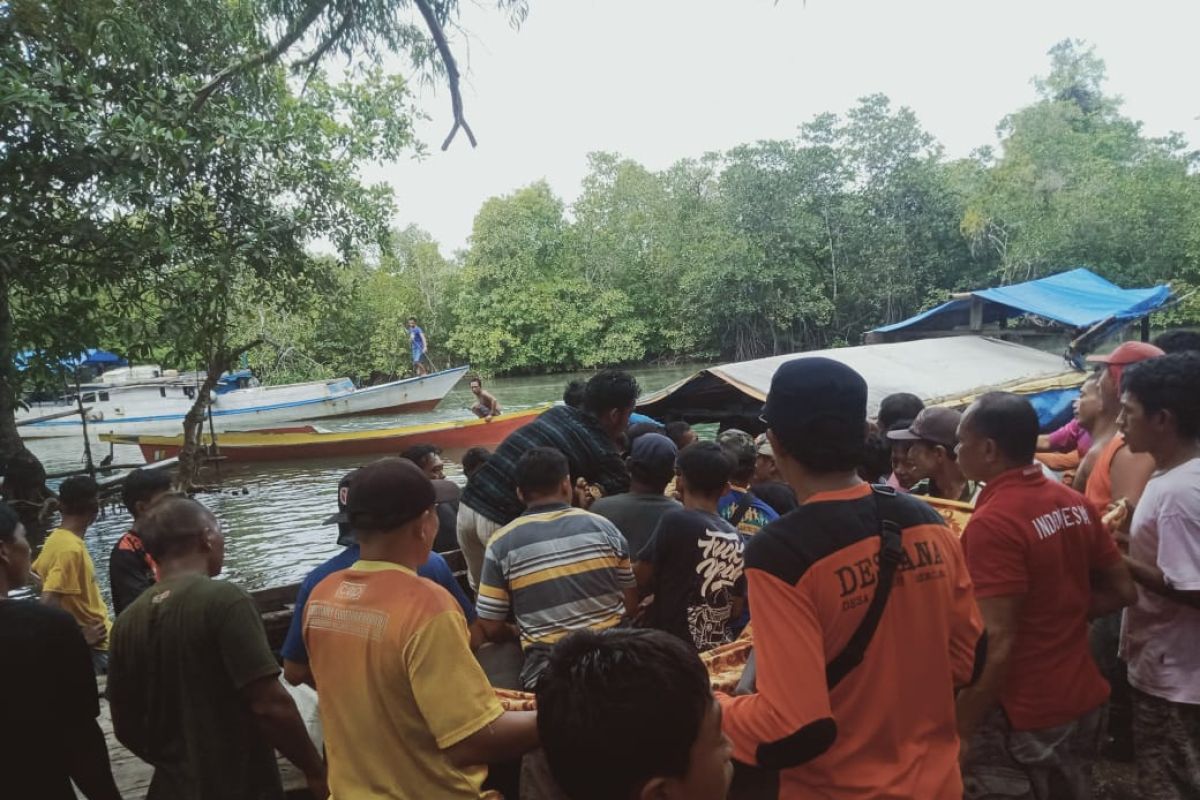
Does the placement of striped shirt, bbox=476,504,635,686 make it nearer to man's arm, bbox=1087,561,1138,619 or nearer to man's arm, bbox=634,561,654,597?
man's arm, bbox=634,561,654,597

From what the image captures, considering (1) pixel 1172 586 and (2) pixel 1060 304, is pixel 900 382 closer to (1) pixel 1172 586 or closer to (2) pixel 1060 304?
(2) pixel 1060 304

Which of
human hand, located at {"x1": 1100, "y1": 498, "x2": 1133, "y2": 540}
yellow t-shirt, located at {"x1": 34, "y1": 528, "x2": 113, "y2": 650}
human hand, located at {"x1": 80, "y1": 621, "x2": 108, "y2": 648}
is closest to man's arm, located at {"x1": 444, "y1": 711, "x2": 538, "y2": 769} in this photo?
human hand, located at {"x1": 1100, "y1": 498, "x2": 1133, "y2": 540}

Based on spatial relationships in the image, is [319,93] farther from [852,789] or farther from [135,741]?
[852,789]

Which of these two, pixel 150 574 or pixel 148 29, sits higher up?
pixel 148 29

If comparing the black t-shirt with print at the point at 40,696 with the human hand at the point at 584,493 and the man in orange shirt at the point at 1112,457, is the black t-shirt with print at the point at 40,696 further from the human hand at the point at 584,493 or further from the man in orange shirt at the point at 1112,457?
the man in orange shirt at the point at 1112,457

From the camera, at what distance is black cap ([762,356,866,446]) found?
1.47 m

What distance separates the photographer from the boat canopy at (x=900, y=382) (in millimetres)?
8703

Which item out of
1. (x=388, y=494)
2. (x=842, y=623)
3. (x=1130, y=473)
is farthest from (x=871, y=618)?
(x=1130, y=473)

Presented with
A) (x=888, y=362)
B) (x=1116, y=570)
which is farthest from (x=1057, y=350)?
(x=1116, y=570)

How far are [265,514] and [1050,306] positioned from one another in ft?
45.7

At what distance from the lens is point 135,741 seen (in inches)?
86.7

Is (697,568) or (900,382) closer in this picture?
(697,568)

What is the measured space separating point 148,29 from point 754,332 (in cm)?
3367

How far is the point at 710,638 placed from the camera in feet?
9.14
